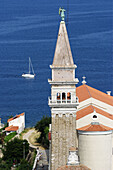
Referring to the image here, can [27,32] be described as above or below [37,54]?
above

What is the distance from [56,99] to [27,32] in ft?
465

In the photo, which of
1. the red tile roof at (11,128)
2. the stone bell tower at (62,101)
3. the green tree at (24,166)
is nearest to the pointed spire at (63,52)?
the stone bell tower at (62,101)

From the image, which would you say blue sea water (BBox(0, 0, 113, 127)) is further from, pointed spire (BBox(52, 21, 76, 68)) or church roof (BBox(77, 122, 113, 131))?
pointed spire (BBox(52, 21, 76, 68))

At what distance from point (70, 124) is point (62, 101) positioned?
2.06m

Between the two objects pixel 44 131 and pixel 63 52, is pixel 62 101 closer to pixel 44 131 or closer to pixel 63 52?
pixel 63 52

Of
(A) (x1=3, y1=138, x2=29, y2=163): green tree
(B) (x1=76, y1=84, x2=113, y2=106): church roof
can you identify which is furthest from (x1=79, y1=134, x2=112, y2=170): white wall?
(A) (x1=3, y1=138, x2=29, y2=163): green tree

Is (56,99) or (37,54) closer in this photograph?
(56,99)

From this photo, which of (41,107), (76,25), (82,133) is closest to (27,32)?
(76,25)

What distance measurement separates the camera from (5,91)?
367 feet

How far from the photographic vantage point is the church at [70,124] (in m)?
42.2

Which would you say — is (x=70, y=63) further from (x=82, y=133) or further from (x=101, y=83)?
(x=101, y=83)

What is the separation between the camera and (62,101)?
4256cm

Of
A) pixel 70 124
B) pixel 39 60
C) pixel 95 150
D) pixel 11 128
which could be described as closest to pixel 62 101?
pixel 70 124

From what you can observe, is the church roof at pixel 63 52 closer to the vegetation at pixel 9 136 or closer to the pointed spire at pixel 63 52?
the pointed spire at pixel 63 52
